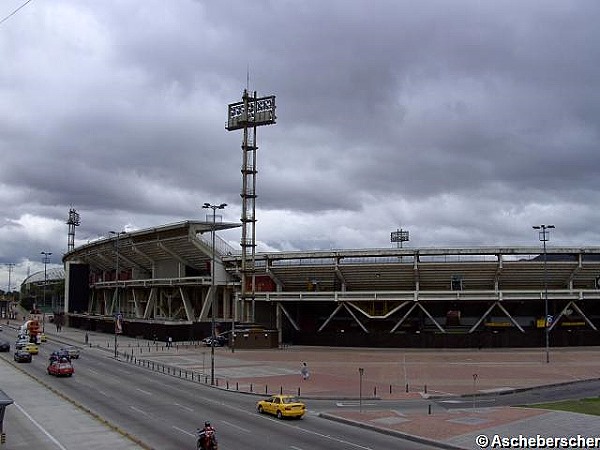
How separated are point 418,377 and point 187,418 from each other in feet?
85.7

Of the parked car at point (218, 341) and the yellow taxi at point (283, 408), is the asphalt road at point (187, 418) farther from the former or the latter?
the parked car at point (218, 341)

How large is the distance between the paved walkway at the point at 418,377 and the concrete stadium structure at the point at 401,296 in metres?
5.83

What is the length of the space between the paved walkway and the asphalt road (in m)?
2.23

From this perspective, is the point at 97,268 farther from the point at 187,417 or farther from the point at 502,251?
the point at 187,417

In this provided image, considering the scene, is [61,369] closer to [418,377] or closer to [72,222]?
[418,377]

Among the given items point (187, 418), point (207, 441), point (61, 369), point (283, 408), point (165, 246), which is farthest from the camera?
point (165, 246)

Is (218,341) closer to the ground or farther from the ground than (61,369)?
closer to the ground

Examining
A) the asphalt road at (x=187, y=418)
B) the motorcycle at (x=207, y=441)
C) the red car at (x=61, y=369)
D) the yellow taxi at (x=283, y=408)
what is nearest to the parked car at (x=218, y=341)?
the asphalt road at (x=187, y=418)

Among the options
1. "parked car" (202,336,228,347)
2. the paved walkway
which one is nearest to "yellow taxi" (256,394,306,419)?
the paved walkway

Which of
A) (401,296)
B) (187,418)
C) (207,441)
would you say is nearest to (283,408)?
(187,418)

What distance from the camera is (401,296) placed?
287ft

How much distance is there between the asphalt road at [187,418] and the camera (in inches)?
1100

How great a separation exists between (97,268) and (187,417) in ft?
426

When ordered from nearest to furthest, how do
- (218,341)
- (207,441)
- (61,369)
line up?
(207,441) < (61,369) < (218,341)
